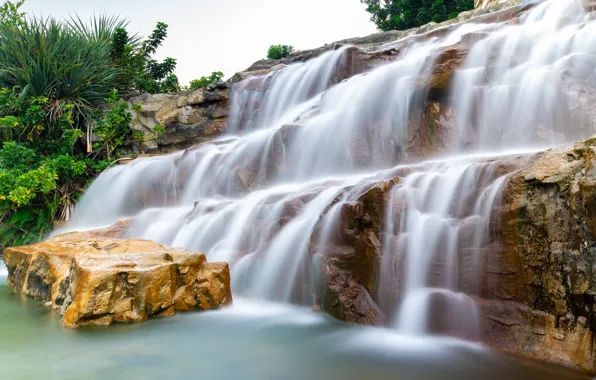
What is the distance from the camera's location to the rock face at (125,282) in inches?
166

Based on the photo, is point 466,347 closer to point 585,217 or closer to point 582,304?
point 582,304

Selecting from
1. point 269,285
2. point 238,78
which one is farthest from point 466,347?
point 238,78

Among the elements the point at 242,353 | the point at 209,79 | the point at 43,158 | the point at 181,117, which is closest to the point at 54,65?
the point at 43,158

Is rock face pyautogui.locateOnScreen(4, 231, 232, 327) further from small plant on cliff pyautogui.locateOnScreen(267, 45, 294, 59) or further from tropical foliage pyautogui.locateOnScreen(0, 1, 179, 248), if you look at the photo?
small plant on cliff pyautogui.locateOnScreen(267, 45, 294, 59)

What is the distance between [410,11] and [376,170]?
61.2 feet

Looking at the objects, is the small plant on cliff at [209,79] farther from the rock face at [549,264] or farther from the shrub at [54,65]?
the rock face at [549,264]

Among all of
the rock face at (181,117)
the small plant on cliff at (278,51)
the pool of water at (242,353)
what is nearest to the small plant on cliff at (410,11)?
the small plant on cliff at (278,51)

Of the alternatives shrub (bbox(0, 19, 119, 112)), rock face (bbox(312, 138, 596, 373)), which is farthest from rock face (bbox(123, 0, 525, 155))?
A: rock face (bbox(312, 138, 596, 373))

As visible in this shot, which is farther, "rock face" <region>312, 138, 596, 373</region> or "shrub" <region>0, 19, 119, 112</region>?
"shrub" <region>0, 19, 119, 112</region>

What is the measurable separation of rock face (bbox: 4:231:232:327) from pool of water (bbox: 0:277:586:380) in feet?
0.54

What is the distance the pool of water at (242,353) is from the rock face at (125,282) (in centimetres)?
16

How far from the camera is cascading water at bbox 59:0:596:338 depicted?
169 inches

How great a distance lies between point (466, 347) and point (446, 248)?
997 millimetres

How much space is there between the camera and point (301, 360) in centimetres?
347
